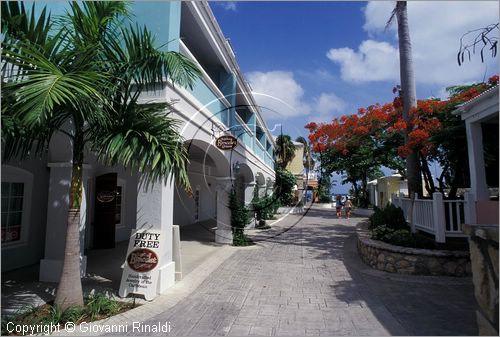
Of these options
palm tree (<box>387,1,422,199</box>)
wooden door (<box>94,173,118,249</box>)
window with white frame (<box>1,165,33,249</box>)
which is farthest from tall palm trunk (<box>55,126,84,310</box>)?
palm tree (<box>387,1,422,199</box>)

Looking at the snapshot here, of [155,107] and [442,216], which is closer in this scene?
[155,107]

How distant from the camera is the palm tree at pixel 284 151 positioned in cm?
3076

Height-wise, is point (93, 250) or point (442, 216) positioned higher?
point (442, 216)

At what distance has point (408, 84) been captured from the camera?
973cm

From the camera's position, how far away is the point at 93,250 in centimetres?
979

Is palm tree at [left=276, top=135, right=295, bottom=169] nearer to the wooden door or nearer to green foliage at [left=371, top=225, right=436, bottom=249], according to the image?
the wooden door

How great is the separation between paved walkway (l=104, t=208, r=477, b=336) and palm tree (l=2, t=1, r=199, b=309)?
1.89m

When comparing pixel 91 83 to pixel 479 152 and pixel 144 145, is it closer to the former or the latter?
pixel 144 145

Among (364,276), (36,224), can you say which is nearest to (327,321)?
(364,276)

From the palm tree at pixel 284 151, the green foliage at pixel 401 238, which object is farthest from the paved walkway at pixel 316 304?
the palm tree at pixel 284 151

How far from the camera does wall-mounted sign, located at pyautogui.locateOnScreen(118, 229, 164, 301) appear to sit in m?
5.76

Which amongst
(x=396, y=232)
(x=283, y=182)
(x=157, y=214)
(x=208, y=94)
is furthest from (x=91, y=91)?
(x=283, y=182)

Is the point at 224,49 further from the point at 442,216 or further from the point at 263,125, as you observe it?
the point at 263,125

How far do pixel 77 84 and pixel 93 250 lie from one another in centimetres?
735
